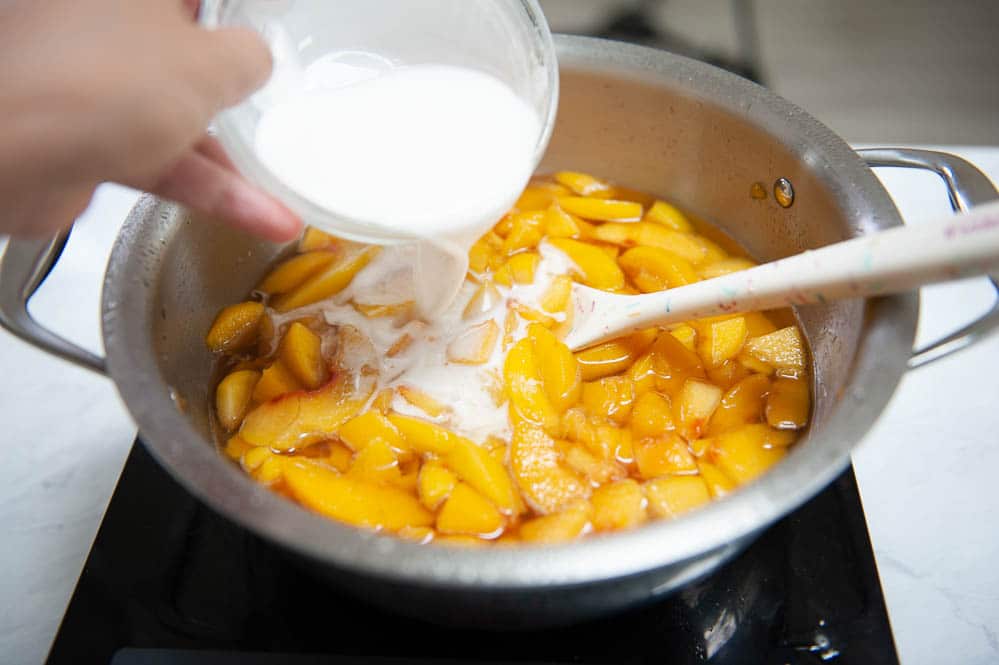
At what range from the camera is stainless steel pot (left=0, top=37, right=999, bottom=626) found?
2.25 feet

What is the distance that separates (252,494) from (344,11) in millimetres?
688

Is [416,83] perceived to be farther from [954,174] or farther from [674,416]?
[954,174]

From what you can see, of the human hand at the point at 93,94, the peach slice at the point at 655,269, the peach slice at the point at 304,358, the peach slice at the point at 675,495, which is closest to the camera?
the human hand at the point at 93,94

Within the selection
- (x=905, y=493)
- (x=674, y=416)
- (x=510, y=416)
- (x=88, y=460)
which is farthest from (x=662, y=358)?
(x=88, y=460)

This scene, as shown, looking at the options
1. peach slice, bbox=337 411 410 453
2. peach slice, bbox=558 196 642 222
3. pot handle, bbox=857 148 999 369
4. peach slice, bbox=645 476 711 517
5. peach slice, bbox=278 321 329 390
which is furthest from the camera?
peach slice, bbox=558 196 642 222

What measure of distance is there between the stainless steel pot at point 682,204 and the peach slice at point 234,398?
3cm

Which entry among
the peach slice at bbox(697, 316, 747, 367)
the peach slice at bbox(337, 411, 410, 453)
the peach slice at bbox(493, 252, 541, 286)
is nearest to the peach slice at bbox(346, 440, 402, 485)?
the peach slice at bbox(337, 411, 410, 453)

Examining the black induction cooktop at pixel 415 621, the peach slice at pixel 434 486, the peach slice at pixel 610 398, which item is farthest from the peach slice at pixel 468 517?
the peach slice at pixel 610 398

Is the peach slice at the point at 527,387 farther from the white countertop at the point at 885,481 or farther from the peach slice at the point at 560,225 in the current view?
the white countertop at the point at 885,481

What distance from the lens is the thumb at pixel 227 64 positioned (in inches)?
27.1

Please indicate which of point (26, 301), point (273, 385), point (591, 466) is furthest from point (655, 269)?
point (26, 301)

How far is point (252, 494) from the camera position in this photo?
2.39 feet

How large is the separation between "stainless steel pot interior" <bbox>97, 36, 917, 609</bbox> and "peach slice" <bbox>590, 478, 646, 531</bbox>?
0.10 meters

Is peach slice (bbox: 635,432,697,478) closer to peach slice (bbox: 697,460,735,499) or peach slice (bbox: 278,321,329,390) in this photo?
peach slice (bbox: 697,460,735,499)
